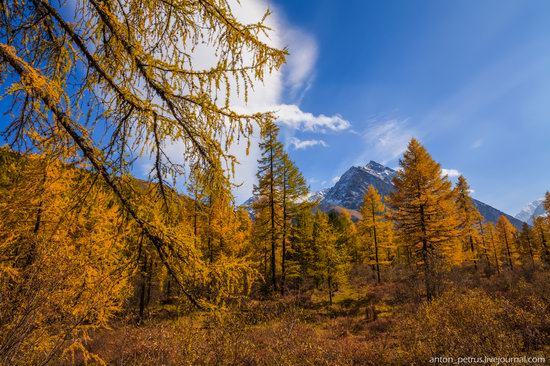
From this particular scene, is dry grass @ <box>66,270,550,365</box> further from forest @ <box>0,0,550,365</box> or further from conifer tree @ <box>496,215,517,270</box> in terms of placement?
conifer tree @ <box>496,215,517,270</box>

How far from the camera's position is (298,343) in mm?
8336

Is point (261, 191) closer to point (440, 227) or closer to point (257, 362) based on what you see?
point (440, 227)

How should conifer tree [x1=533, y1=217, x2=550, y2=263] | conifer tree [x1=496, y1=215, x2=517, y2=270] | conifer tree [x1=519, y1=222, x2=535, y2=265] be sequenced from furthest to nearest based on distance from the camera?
conifer tree [x1=519, y1=222, x2=535, y2=265]
conifer tree [x1=496, y1=215, x2=517, y2=270]
conifer tree [x1=533, y1=217, x2=550, y2=263]

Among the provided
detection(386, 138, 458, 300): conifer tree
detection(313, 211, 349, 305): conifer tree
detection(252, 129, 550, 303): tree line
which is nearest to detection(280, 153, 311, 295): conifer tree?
detection(252, 129, 550, 303): tree line

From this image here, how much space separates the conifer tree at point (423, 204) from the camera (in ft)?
56.4

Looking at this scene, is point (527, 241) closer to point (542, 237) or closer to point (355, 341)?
point (542, 237)

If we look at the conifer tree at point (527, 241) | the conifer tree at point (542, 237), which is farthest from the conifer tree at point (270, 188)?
the conifer tree at point (527, 241)

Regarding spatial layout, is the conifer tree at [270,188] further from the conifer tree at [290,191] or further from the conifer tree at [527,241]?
the conifer tree at [527,241]

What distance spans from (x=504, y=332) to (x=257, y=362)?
22.1ft

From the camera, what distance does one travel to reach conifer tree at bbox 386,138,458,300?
1719 cm

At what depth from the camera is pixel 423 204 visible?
1719 cm

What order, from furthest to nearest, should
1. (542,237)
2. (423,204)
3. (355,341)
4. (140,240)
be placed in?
(542,237) → (423,204) → (355,341) → (140,240)

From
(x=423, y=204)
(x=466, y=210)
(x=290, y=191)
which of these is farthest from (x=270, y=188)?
(x=466, y=210)

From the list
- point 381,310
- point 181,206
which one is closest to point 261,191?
point 381,310
